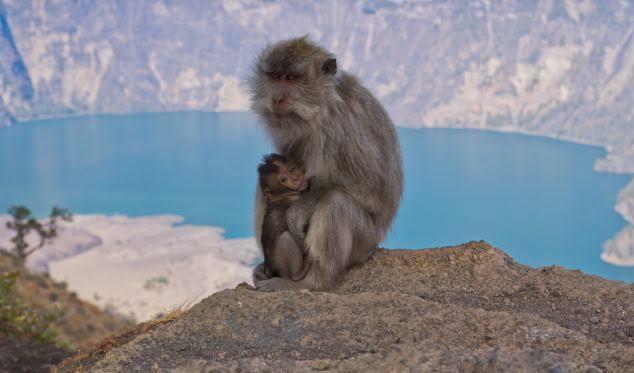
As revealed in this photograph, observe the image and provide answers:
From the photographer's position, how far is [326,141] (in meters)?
5.46

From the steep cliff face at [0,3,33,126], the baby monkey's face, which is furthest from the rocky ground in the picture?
the steep cliff face at [0,3,33,126]

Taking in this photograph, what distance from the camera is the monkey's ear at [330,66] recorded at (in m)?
5.55

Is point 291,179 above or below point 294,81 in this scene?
below

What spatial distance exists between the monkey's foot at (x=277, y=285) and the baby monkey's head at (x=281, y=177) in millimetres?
691

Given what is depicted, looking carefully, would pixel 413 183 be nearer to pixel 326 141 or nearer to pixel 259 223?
pixel 259 223

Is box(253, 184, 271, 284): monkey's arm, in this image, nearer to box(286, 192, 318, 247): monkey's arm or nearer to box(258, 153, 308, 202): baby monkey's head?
box(258, 153, 308, 202): baby monkey's head

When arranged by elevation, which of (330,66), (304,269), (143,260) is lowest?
(143,260)

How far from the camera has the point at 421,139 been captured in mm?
103562

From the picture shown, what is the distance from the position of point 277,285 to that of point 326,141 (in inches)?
49.9

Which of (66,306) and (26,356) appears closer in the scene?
(26,356)

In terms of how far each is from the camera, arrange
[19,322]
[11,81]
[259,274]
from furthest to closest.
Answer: [11,81]
[19,322]
[259,274]

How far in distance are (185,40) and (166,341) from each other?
140m

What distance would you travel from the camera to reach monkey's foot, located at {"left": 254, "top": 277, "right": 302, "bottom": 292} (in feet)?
18.3

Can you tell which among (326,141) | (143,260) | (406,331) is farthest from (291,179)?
(143,260)
